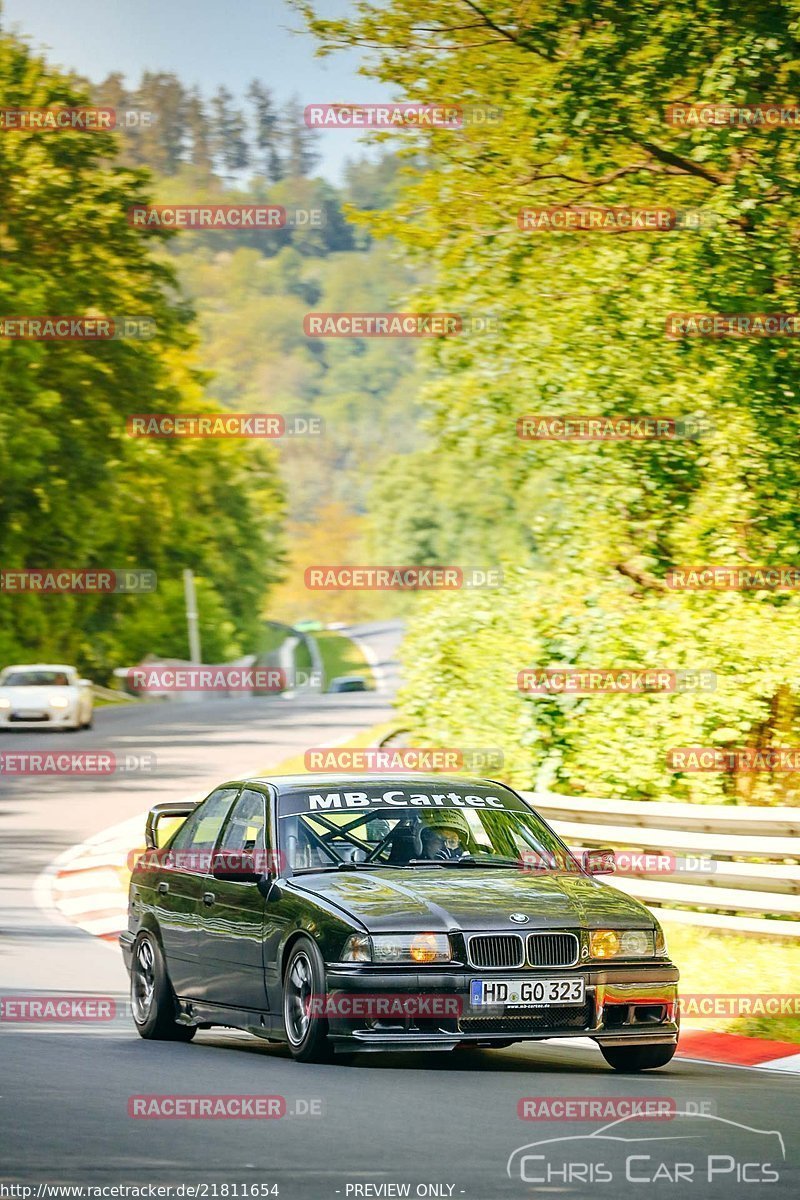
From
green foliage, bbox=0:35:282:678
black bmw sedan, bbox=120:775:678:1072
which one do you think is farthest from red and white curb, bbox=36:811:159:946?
green foliage, bbox=0:35:282:678

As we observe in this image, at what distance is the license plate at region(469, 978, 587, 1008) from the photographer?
886 cm

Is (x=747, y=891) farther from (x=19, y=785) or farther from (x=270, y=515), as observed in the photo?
(x=270, y=515)

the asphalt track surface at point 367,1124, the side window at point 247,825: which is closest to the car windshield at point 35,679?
the asphalt track surface at point 367,1124

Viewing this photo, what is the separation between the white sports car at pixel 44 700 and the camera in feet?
130

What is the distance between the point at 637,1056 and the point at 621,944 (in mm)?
651

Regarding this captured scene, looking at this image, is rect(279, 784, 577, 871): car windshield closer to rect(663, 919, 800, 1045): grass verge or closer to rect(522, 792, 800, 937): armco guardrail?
rect(663, 919, 800, 1045): grass verge

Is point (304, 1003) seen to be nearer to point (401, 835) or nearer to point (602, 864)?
Answer: point (401, 835)

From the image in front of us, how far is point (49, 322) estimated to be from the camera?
55406 millimetres

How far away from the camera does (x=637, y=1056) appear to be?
9.47 metres

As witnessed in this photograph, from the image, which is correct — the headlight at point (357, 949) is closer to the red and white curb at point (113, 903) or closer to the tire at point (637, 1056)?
the tire at point (637, 1056)

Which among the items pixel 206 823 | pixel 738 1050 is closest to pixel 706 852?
pixel 738 1050

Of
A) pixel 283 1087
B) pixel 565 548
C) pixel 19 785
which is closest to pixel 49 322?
pixel 19 785

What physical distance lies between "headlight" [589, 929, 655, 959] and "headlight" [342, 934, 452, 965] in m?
0.70

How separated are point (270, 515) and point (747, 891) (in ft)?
358
